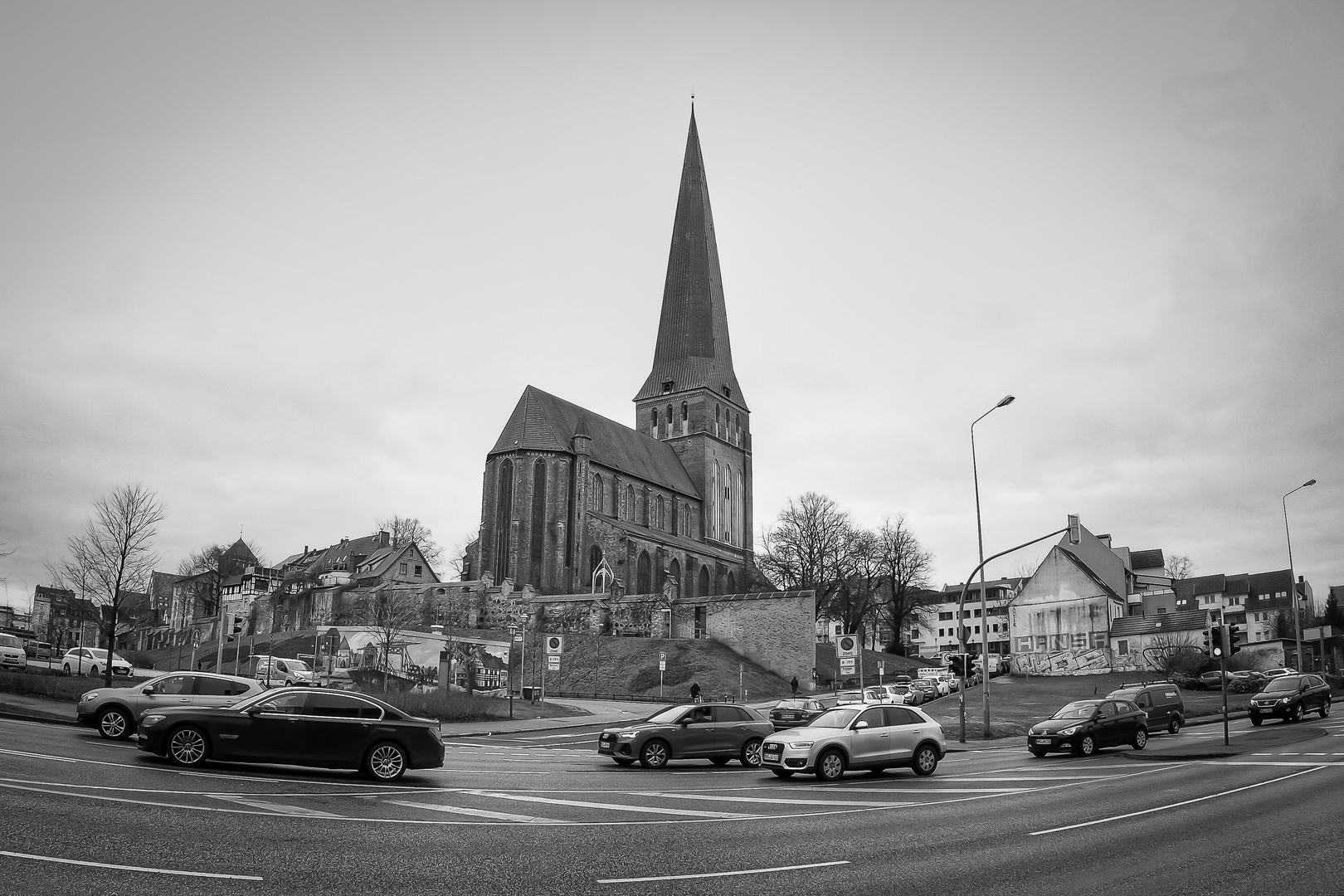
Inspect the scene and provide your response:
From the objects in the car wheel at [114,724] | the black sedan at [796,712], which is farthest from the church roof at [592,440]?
the car wheel at [114,724]

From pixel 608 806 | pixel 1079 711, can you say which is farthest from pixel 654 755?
pixel 1079 711

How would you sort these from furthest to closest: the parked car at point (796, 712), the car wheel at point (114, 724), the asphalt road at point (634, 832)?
the parked car at point (796, 712) < the car wheel at point (114, 724) < the asphalt road at point (634, 832)

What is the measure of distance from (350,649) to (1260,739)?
130ft

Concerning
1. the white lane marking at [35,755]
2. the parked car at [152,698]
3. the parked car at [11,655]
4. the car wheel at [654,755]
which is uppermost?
the parked car at [11,655]

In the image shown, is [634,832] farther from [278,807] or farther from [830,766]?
[830,766]

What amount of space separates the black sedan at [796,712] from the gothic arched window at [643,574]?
4882 cm

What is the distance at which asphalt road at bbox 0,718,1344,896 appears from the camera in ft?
28.1

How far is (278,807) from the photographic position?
11.8 metres

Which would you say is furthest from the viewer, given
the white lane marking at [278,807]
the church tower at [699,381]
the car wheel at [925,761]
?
the church tower at [699,381]

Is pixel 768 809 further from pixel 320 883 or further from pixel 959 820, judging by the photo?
pixel 320 883

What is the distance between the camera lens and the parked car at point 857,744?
18.9 metres

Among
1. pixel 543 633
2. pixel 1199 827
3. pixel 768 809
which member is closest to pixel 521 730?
pixel 768 809

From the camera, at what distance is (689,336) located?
347ft

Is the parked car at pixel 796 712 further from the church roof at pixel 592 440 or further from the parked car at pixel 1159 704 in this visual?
the church roof at pixel 592 440
